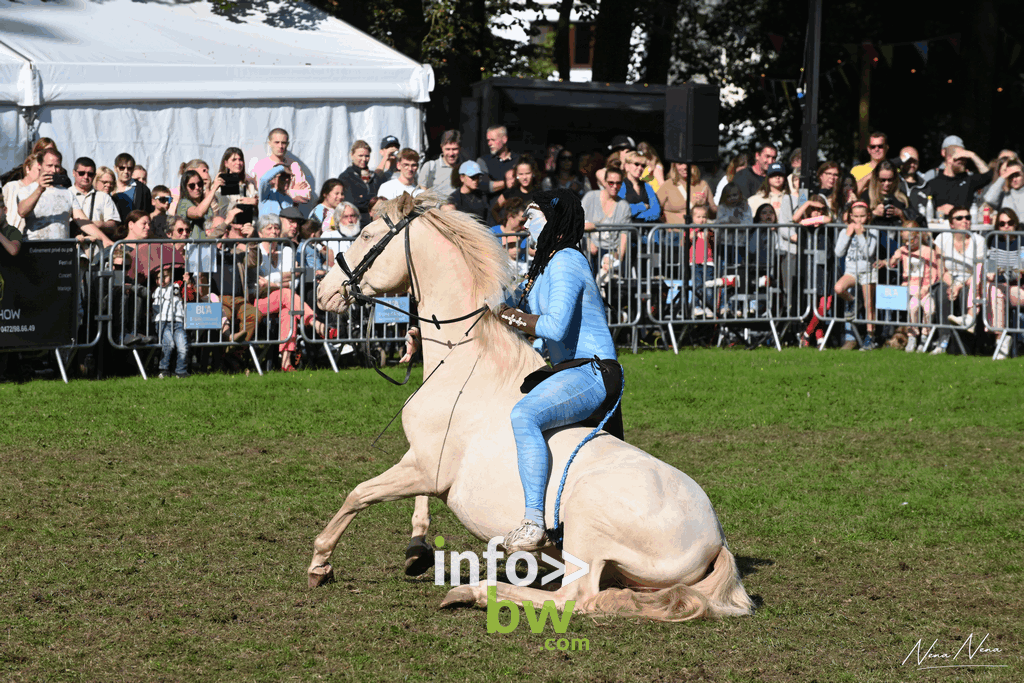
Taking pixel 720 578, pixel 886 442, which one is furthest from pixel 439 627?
pixel 886 442

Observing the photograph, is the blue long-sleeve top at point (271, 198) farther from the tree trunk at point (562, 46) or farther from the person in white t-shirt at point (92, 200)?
the tree trunk at point (562, 46)

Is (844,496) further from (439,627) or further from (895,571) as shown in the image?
(439,627)

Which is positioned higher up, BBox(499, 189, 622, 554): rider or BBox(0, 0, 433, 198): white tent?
BBox(0, 0, 433, 198): white tent

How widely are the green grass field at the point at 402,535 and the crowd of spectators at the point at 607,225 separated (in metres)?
1.24

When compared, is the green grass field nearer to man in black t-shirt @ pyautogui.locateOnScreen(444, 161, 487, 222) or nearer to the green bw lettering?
the green bw lettering

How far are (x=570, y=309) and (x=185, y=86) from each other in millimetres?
11245

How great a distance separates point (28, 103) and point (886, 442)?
10013 mm

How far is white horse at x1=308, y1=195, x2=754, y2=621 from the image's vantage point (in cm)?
611

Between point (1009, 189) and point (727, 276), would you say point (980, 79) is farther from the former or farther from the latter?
point (727, 276)

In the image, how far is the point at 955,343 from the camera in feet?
52.8

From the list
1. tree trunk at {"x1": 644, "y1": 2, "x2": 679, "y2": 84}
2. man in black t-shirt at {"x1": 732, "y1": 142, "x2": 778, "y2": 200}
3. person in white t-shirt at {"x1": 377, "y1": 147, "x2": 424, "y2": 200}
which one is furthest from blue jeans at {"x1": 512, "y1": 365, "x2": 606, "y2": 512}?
tree trunk at {"x1": 644, "y1": 2, "x2": 679, "y2": 84}

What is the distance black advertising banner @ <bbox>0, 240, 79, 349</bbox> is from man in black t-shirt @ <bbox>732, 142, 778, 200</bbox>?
9.22 metres

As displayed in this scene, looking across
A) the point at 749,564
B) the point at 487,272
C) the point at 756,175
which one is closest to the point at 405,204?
the point at 487,272

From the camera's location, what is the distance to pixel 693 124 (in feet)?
57.4
